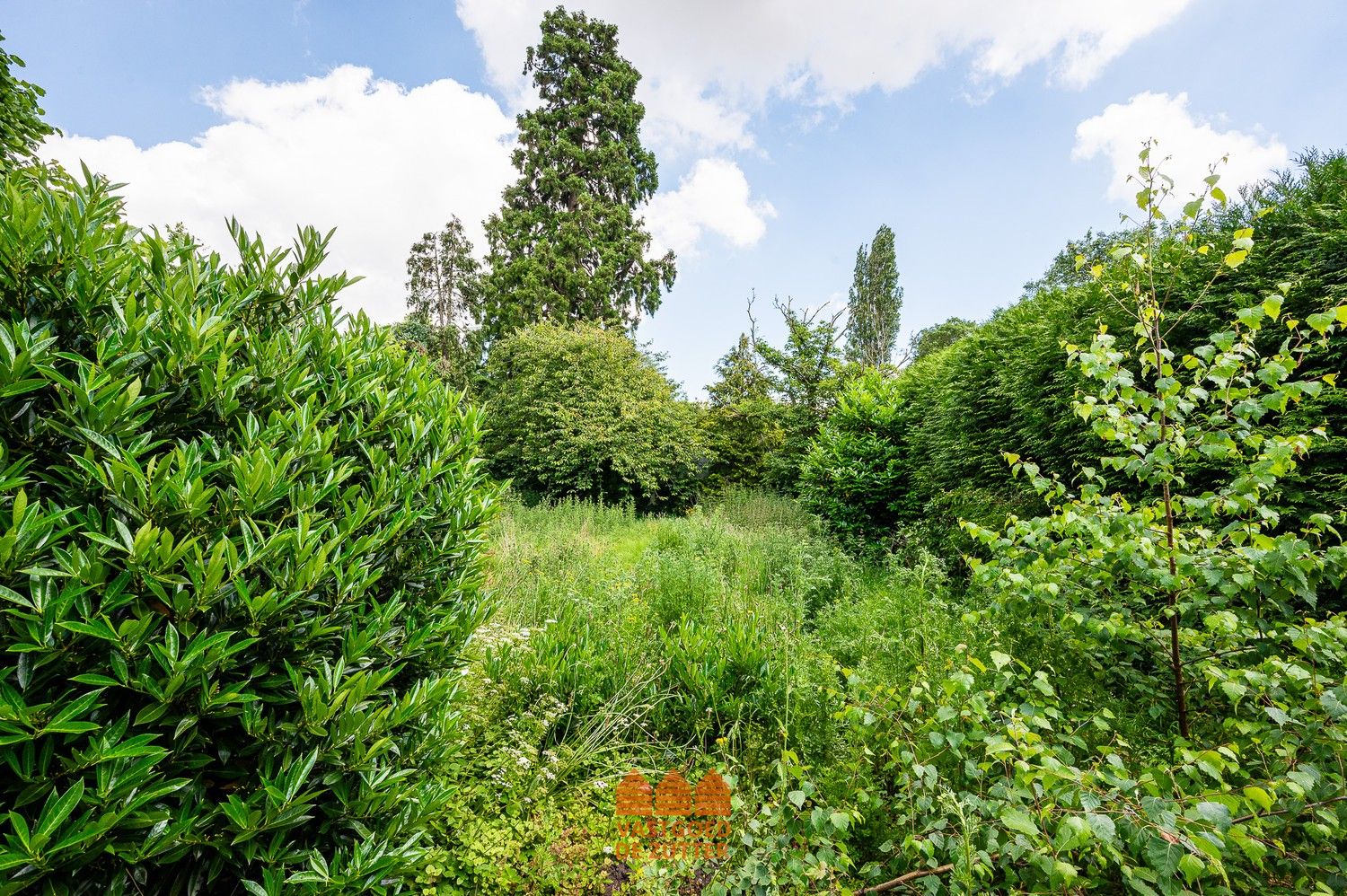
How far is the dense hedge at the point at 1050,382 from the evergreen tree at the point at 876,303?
22817mm

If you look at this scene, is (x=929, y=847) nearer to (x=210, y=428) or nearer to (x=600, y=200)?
(x=210, y=428)

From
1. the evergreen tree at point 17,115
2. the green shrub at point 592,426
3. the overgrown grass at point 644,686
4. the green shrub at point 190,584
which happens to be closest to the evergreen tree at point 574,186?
the green shrub at point 592,426

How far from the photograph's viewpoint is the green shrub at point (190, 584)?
993 millimetres

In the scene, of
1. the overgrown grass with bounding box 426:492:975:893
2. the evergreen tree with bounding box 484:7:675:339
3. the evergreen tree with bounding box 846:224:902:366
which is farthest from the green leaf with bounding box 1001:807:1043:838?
the evergreen tree with bounding box 846:224:902:366

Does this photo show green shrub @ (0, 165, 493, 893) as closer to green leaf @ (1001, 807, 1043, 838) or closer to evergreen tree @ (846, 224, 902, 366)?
green leaf @ (1001, 807, 1043, 838)

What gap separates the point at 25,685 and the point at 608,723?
230cm

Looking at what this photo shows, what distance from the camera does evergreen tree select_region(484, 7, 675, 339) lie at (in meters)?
16.8

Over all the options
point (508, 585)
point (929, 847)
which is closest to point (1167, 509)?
point (929, 847)

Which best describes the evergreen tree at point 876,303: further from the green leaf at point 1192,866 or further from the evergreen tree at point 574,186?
the green leaf at point 1192,866

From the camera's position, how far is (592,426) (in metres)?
12.3

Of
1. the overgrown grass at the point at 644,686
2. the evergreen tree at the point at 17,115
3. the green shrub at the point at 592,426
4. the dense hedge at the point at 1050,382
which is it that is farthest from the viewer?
the green shrub at the point at 592,426

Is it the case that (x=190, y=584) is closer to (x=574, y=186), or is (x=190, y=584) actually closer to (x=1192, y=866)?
(x=1192, y=866)

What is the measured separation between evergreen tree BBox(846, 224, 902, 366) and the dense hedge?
2282cm

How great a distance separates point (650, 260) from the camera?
1862 centimetres
